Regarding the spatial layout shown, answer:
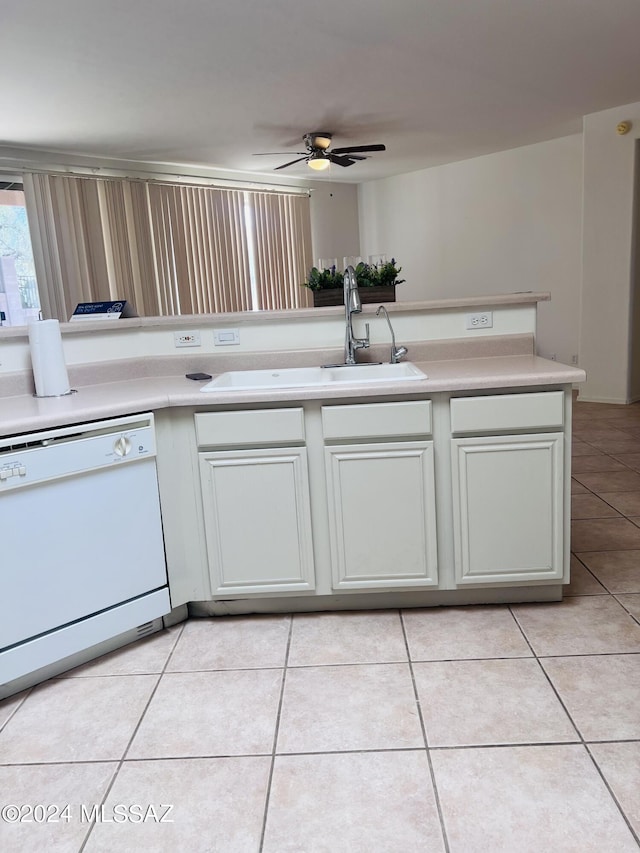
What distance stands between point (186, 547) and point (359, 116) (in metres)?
4.33

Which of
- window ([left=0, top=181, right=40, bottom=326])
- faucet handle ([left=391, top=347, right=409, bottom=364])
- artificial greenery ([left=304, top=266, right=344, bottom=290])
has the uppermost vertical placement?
window ([left=0, top=181, right=40, bottom=326])

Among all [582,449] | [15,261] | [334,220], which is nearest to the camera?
[582,449]

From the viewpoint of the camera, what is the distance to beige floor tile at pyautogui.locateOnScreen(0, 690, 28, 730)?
180 cm

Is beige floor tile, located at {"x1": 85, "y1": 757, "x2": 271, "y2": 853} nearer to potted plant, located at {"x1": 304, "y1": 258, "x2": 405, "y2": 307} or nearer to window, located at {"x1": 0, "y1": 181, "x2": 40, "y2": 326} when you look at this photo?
potted plant, located at {"x1": 304, "y1": 258, "x2": 405, "y2": 307}

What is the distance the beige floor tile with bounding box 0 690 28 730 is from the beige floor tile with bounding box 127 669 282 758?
0.40 meters

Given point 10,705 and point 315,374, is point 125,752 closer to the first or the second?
point 10,705

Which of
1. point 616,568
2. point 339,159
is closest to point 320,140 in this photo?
point 339,159

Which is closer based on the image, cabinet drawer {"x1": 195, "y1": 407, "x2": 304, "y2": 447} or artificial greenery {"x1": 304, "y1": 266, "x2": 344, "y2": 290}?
cabinet drawer {"x1": 195, "y1": 407, "x2": 304, "y2": 447}

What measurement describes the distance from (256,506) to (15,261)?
4.78 m

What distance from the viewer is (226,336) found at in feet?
8.52

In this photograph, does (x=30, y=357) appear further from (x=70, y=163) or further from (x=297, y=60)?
(x=70, y=163)

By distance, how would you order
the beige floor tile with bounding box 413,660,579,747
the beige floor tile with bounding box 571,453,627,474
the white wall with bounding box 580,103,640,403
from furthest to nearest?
the white wall with bounding box 580,103,640,403, the beige floor tile with bounding box 571,453,627,474, the beige floor tile with bounding box 413,660,579,747

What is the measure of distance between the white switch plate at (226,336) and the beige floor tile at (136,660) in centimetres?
113

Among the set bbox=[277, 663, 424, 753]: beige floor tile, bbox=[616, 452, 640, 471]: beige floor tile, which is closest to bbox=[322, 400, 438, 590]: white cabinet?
bbox=[277, 663, 424, 753]: beige floor tile
